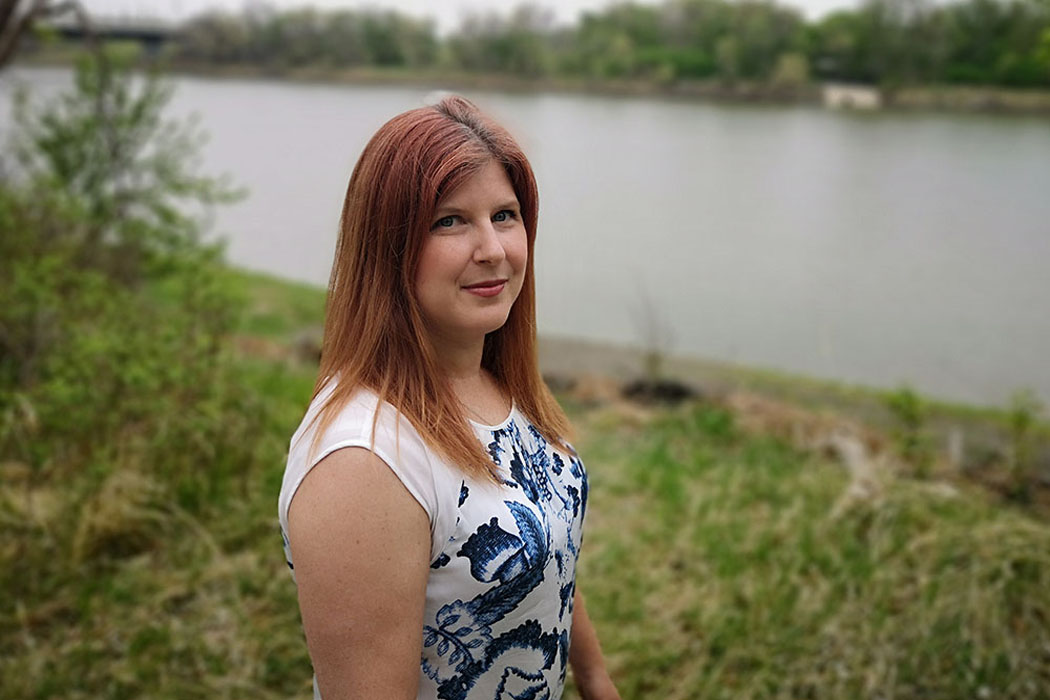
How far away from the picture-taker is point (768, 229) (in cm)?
1352

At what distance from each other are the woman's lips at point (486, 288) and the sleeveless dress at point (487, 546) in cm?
20

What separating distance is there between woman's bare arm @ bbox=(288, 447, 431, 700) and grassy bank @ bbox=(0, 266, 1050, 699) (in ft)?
6.52

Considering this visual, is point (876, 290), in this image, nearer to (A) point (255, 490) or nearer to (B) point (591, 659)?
(A) point (255, 490)

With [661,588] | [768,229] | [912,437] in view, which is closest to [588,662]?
[661,588]

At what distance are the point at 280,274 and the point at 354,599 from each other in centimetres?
1213

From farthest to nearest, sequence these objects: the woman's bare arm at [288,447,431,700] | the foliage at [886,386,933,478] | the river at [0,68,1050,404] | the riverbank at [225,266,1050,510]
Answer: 1. the river at [0,68,1050,404]
2. the riverbank at [225,266,1050,510]
3. the foliage at [886,386,933,478]
4. the woman's bare arm at [288,447,431,700]

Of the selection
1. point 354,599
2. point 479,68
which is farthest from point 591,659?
point 479,68

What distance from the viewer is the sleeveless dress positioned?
1.14 m

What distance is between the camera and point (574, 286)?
11.5 metres

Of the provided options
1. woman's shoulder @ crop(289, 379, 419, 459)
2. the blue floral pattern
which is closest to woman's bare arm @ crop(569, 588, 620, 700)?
the blue floral pattern

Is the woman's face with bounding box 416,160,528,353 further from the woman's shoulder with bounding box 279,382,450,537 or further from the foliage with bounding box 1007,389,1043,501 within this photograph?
the foliage with bounding box 1007,389,1043,501

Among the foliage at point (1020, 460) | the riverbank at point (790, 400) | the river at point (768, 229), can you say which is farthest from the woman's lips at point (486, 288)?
the foliage at point (1020, 460)

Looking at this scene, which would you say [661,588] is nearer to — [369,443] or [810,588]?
[810,588]

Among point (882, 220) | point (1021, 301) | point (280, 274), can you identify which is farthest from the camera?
point (882, 220)
